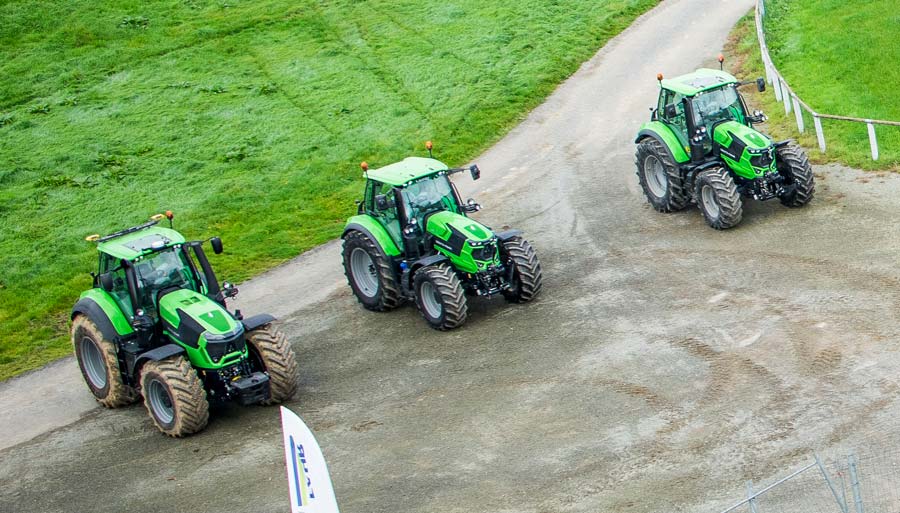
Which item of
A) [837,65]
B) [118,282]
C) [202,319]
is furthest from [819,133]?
[118,282]

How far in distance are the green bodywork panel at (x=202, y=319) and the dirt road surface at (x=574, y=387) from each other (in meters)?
1.03

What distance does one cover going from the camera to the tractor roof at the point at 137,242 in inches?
674

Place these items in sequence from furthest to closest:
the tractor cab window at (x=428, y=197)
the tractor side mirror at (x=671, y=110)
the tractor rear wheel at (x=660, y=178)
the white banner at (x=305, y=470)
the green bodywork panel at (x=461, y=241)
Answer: the tractor rear wheel at (x=660, y=178) → the tractor side mirror at (x=671, y=110) → the tractor cab window at (x=428, y=197) → the green bodywork panel at (x=461, y=241) → the white banner at (x=305, y=470)

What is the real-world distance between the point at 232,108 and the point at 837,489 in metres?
24.1

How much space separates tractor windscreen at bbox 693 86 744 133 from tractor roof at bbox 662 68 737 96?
12 cm

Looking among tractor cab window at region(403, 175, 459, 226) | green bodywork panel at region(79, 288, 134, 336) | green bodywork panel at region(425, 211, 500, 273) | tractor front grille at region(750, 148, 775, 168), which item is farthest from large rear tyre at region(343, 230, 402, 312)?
tractor front grille at region(750, 148, 775, 168)

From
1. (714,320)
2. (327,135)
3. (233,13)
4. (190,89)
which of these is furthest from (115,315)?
(233,13)

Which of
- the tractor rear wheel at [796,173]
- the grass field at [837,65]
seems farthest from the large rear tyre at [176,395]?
the grass field at [837,65]

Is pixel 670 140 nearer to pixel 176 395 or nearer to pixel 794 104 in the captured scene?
pixel 794 104

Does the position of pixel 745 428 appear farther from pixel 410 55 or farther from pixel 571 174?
pixel 410 55

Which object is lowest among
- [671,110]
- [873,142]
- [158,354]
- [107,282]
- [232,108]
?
[873,142]

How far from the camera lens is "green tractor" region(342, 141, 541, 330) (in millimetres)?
18859

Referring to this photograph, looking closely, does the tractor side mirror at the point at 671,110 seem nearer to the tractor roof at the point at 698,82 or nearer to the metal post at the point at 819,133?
the tractor roof at the point at 698,82

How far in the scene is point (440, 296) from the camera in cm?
1869
